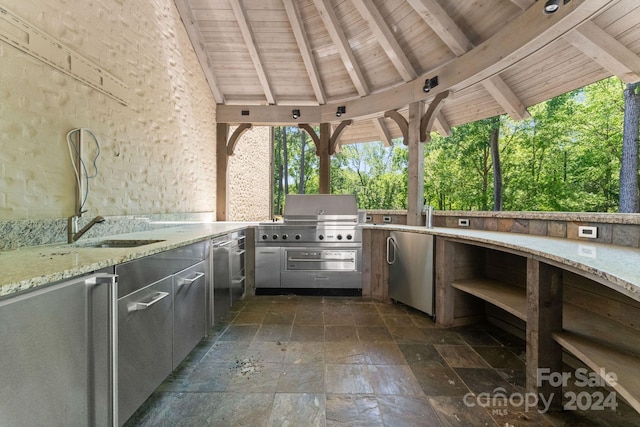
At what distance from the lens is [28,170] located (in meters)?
1.60

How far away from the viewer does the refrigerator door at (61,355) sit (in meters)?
0.81

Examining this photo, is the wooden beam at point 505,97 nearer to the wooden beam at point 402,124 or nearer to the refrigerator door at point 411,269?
the wooden beam at point 402,124

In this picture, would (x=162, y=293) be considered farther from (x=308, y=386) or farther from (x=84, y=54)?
(x=84, y=54)

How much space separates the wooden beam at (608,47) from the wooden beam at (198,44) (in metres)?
4.35

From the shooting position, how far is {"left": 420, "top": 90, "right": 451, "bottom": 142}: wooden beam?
11.0ft

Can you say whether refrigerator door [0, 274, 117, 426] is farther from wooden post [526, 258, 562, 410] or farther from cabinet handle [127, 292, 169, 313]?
wooden post [526, 258, 562, 410]

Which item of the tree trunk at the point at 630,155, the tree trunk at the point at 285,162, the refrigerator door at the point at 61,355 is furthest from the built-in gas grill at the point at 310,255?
the tree trunk at the point at 285,162

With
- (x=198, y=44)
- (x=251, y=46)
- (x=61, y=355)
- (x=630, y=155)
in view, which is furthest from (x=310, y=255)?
(x=630, y=155)

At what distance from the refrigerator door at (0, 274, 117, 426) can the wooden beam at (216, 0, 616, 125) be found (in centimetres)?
349

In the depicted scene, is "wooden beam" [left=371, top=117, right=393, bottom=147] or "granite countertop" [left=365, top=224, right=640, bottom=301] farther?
"wooden beam" [left=371, top=117, right=393, bottom=147]

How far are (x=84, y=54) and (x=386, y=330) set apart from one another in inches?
135

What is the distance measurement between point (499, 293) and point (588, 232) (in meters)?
0.80

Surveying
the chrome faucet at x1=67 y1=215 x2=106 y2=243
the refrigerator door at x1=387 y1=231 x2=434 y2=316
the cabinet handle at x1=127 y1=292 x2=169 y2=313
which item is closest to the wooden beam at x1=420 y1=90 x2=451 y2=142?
the refrigerator door at x1=387 y1=231 x2=434 y2=316

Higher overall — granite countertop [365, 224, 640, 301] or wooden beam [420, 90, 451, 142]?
wooden beam [420, 90, 451, 142]
